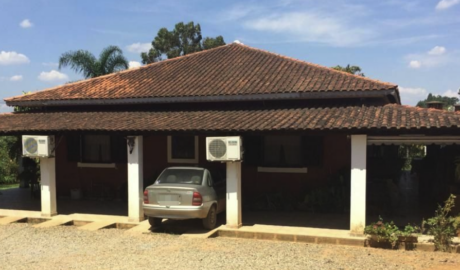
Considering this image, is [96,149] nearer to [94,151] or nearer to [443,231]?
[94,151]

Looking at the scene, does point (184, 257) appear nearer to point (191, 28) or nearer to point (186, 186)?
point (186, 186)

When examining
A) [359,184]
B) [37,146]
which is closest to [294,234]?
[359,184]

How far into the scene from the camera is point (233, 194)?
9461mm

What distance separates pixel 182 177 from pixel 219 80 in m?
4.50

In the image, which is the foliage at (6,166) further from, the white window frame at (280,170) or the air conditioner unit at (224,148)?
the air conditioner unit at (224,148)

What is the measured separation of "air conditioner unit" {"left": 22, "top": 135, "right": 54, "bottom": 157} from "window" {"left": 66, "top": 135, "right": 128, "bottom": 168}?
325 centimetres

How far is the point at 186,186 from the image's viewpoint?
893 centimetres

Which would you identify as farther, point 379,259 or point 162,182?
point 162,182

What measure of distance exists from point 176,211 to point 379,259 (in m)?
4.42

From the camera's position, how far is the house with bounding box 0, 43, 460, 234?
8.74 metres

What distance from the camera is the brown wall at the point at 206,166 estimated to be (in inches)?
471

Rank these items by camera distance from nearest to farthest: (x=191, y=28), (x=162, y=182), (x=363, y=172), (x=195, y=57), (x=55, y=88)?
(x=363, y=172), (x=162, y=182), (x=55, y=88), (x=195, y=57), (x=191, y=28)

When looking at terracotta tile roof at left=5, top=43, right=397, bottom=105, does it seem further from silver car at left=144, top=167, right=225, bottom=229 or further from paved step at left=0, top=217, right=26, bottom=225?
paved step at left=0, top=217, right=26, bottom=225

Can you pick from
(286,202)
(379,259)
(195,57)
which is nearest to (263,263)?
(379,259)
